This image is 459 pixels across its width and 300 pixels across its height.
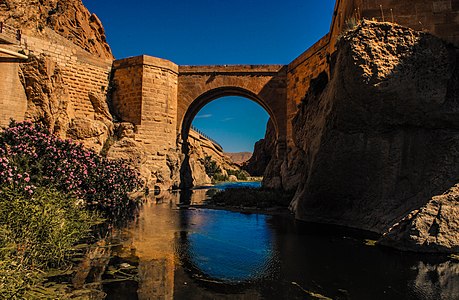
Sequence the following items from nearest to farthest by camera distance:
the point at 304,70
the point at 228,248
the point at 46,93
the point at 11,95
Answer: the point at 228,248 < the point at 11,95 < the point at 46,93 < the point at 304,70

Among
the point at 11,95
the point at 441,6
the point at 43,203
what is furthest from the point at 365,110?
the point at 11,95

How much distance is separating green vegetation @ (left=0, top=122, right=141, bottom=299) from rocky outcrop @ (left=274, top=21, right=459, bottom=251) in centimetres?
552

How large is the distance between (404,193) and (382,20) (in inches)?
155

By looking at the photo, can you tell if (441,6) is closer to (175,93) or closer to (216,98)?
(175,93)

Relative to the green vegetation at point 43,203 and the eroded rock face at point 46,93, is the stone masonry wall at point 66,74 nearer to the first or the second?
the eroded rock face at point 46,93

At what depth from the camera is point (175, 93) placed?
19703mm

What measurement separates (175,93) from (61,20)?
36.1 ft

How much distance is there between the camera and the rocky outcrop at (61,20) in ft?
50.4

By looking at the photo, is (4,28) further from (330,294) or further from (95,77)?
(330,294)

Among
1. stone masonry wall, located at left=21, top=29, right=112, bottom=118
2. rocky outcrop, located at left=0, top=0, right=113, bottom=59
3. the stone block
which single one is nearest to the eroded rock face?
stone masonry wall, located at left=21, top=29, right=112, bottom=118

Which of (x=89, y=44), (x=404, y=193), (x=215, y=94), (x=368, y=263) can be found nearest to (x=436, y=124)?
(x=404, y=193)

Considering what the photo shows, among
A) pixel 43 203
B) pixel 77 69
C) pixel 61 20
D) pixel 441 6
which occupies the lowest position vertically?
pixel 43 203

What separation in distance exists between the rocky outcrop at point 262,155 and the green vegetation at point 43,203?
46.2m

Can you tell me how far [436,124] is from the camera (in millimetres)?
6336
